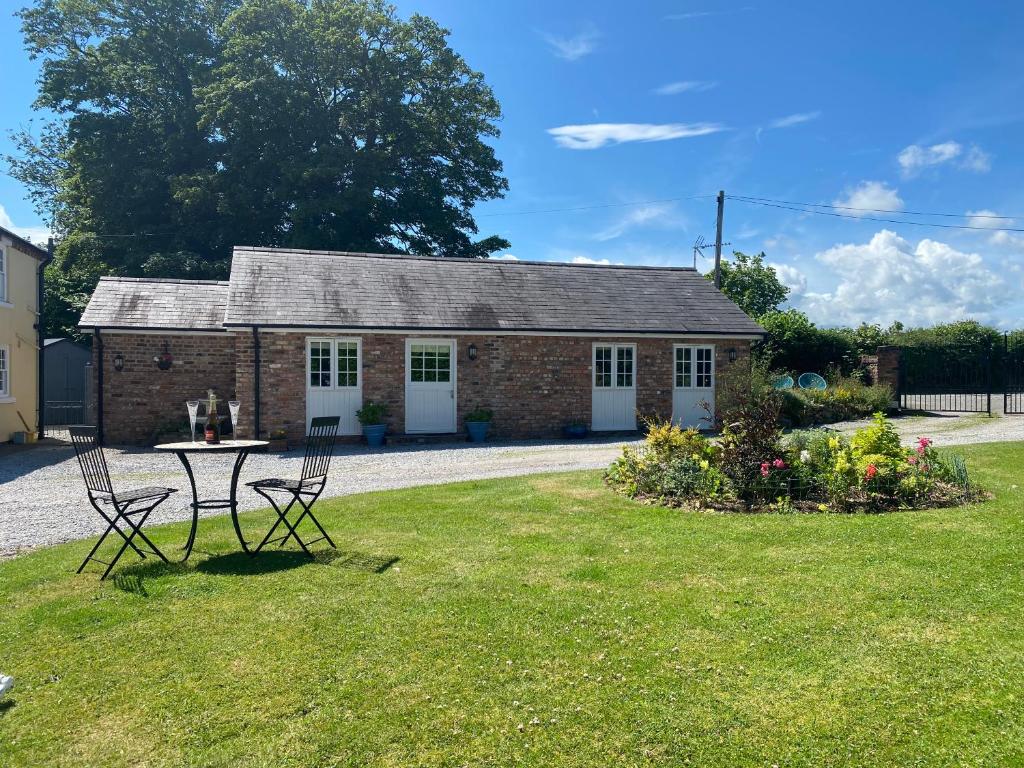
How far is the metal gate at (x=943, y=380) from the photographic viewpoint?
22.2 m

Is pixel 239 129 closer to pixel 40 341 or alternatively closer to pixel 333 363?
pixel 40 341

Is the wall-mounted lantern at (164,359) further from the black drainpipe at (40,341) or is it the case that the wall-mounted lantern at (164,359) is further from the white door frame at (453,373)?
the white door frame at (453,373)

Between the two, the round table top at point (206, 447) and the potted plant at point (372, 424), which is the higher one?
the round table top at point (206, 447)

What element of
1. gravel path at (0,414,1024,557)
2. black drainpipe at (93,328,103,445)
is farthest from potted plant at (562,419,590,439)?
black drainpipe at (93,328,103,445)

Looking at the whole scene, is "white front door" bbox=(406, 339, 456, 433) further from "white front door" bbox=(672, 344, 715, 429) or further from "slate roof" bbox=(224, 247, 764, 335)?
"white front door" bbox=(672, 344, 715, 429)

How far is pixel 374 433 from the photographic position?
1592cm

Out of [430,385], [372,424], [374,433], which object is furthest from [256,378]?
[430,385]

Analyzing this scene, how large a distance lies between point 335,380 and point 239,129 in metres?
18.3

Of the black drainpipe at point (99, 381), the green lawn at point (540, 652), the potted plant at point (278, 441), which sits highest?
the black drainpipe at point (99, 381)

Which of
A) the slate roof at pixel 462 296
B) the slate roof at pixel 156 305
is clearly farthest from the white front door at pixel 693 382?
the slate roof at pixel 156 305

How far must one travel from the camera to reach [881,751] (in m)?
3.04

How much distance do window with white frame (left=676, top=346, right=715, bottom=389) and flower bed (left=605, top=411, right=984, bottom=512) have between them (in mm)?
9691

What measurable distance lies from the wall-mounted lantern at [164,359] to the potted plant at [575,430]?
992 cm

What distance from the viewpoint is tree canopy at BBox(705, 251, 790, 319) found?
39.1m
